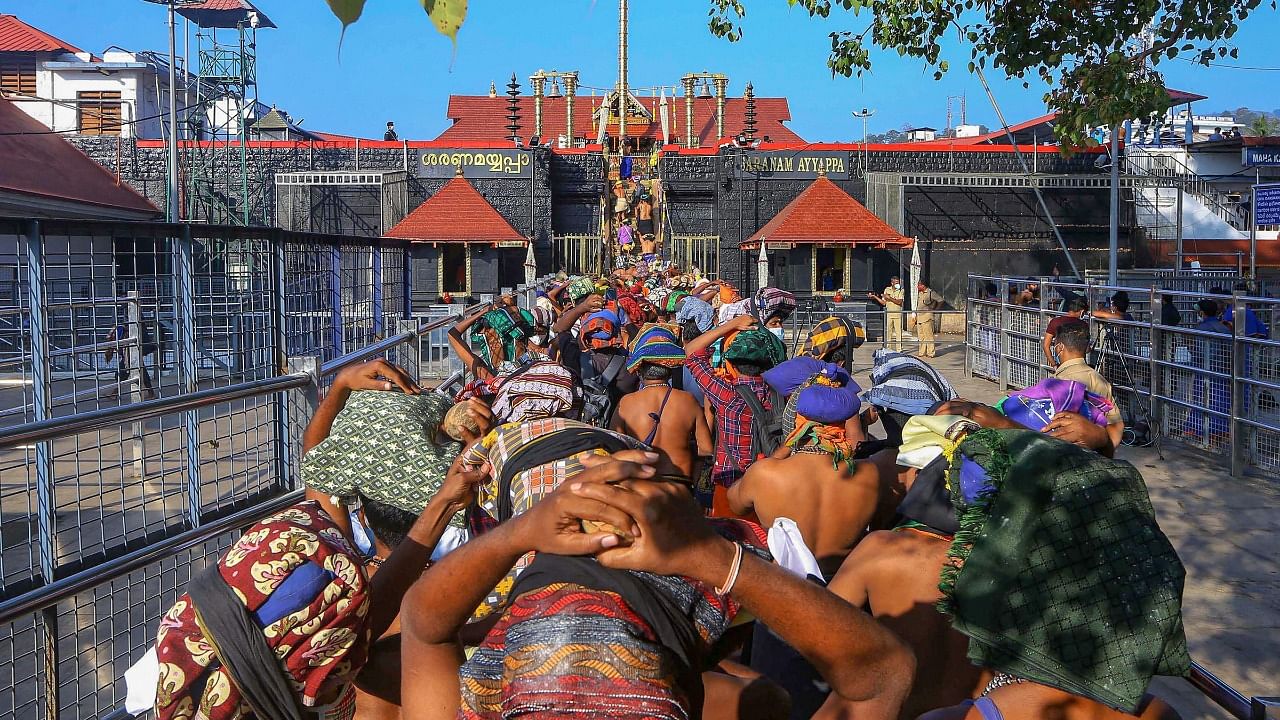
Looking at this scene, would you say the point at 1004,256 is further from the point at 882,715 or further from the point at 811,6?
the point at 882,715

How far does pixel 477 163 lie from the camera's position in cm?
3344

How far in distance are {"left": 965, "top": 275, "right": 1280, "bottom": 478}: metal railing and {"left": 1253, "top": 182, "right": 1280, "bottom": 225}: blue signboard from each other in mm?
8445

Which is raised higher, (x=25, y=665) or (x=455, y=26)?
(x=455, y=26)

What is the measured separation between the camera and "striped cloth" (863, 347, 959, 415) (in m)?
5.37

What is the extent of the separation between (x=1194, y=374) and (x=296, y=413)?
31.8ft

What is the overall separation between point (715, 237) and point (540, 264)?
5.55m

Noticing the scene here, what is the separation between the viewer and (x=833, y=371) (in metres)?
5.27

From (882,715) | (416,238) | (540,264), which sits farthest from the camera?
(540,264)

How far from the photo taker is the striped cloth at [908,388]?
5.37 metres

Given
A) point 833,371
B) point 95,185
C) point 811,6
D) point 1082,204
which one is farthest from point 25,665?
point 1082,204

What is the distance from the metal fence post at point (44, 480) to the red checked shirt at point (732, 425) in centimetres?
335

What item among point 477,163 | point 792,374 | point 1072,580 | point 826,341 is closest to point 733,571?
point 1072,580

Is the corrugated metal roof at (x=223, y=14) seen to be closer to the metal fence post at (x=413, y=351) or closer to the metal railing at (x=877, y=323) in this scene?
the metal railing at (x=877, y=323)

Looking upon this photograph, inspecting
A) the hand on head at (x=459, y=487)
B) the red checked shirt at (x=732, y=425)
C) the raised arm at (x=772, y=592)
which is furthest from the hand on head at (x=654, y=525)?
the red checked shirt at (x=732, y=425)
